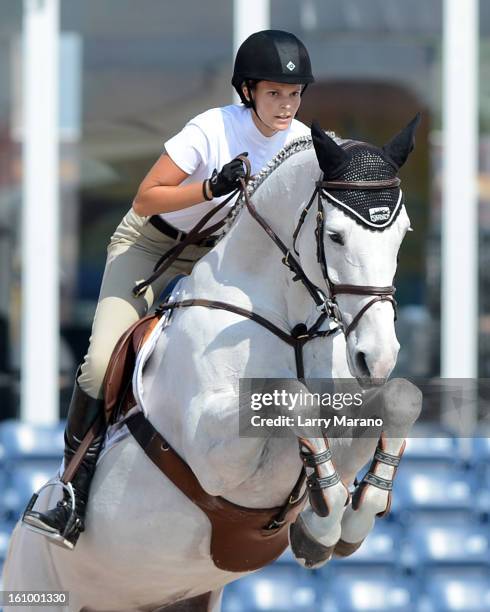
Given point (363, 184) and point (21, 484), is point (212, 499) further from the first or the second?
point (21, 484)

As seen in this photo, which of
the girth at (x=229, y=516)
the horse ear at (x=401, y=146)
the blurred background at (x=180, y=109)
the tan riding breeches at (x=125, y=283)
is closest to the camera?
the horse ear at (x=401, y=146)

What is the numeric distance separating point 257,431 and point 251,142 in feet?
3.34

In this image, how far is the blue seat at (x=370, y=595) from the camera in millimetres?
6676

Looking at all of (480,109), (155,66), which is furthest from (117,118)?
(480,109)

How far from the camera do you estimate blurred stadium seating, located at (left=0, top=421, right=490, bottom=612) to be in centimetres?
670

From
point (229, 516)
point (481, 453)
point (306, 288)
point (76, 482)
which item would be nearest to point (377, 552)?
point (481, 453)

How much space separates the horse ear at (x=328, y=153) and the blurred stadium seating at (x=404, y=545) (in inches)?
134

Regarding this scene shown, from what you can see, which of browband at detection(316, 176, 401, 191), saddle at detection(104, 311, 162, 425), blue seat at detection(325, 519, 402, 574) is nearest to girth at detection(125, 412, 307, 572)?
saddle at detection(104, 311, 162, 425)

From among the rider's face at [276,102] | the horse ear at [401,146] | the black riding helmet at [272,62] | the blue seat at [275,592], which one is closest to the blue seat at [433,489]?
the blue seat at [275,592]

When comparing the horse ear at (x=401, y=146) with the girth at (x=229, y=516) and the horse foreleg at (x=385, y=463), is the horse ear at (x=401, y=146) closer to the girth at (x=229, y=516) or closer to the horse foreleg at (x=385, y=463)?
the horse foreleg at (x=385, y=463)

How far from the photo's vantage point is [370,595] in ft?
22.0

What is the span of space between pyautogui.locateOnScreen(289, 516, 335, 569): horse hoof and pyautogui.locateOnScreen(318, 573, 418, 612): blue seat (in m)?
3.24

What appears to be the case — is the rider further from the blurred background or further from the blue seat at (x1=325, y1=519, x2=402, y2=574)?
the blurred background

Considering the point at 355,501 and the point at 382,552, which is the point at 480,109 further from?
the point at 355,501
